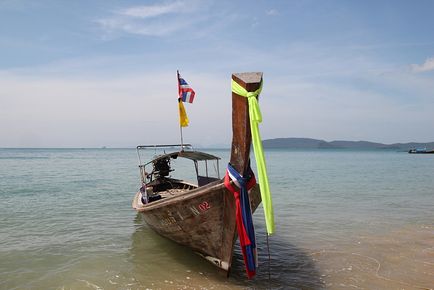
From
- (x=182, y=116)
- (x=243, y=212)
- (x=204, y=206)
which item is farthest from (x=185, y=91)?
(x=243, y=212)

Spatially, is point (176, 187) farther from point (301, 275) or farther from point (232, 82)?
point (232, 82)

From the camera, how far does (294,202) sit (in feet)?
57.2

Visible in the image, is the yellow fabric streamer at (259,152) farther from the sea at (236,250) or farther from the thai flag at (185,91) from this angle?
the thai flag at (185,91)

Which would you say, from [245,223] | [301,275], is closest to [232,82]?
[245,223]

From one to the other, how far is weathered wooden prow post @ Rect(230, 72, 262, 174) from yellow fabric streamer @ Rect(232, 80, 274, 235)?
10 cm

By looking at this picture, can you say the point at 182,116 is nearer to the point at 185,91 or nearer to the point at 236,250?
the point at 185,91

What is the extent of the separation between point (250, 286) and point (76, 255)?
4.98 metres

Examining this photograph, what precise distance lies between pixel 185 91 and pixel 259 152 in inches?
198

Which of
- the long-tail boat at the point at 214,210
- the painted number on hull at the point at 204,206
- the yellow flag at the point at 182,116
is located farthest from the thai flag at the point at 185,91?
the painted number on hull at the point at 204,206

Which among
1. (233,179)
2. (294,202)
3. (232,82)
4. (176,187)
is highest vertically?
(232,82)

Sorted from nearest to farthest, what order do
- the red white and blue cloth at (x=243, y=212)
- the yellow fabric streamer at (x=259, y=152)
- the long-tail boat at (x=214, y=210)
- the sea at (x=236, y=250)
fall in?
the yellow fabric streamer at (x=259, y=152) → the long-tail boat at (x=214, y=210) → the red white and blue cloth at (x=243, y=212) → the sea at (x=236, y=250)

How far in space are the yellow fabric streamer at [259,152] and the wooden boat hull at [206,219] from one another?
1.08m

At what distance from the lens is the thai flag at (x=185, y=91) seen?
1015cm

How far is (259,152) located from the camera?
5734 mm
